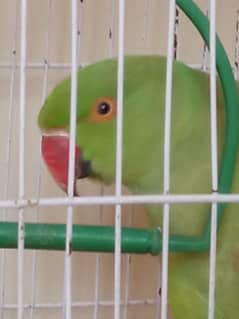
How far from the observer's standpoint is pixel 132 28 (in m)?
0.90

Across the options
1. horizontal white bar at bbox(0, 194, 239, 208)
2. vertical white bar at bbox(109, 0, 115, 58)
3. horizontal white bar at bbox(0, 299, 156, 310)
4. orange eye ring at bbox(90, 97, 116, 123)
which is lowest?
horizontal white bar at bbox(0, 299, 156, 310)

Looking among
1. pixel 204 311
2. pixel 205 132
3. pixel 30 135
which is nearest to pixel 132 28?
pixel 30 135

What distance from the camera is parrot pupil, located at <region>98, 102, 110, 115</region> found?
660 mm

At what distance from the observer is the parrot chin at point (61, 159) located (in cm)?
66

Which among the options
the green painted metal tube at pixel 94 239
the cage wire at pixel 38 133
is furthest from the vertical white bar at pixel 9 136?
the green painted metal tube at pixel 94 239

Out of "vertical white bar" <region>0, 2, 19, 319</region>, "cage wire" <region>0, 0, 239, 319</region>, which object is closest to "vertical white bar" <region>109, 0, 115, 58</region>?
"cage wire" <region>0, 0, 239, 319</region>

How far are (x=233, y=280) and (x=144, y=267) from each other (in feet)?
0.94

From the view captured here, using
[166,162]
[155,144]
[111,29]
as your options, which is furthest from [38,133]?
[166,162]

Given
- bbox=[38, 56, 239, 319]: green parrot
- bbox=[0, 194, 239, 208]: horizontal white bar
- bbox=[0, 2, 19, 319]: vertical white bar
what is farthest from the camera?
bbox=[0, 2, 19, 319]: vertical white bar

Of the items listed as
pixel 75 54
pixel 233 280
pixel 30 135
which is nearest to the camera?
pixel 75 54

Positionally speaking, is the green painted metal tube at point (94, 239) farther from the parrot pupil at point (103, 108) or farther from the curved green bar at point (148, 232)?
the parrot pupil at point (103, 108)

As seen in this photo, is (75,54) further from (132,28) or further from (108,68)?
(132,28)

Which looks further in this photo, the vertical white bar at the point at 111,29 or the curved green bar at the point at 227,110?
the vertical white bar at the point at 111,29

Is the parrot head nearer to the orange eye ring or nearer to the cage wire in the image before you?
the orange eye ring
